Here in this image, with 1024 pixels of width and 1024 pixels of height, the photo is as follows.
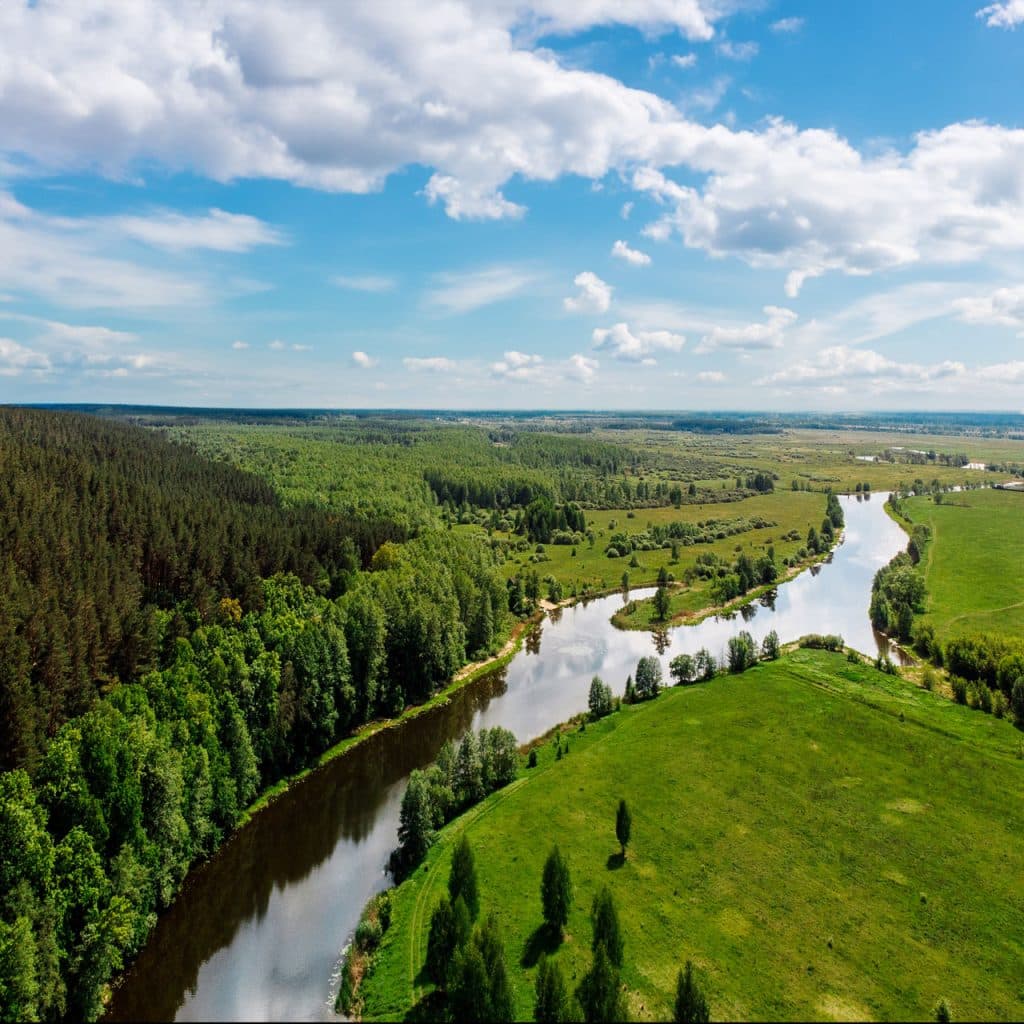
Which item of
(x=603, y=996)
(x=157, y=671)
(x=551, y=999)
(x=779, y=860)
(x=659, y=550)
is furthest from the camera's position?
(x=659, y=550)

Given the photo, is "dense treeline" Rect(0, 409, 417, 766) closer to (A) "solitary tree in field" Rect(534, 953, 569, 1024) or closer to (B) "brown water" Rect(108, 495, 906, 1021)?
(B) "brown water" Rect(108, 495, 906, 1021)

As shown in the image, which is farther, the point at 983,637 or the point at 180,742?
the point at 983,637

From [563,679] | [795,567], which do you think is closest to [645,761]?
[563,679]

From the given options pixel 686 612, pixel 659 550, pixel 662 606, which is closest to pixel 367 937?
pixel 662 606

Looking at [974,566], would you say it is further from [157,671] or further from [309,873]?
[157,671]

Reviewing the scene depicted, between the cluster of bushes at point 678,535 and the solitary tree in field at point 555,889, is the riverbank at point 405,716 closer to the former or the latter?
the solitary tree in field at point 555,889

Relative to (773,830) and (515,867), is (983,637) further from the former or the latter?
(515,867)
